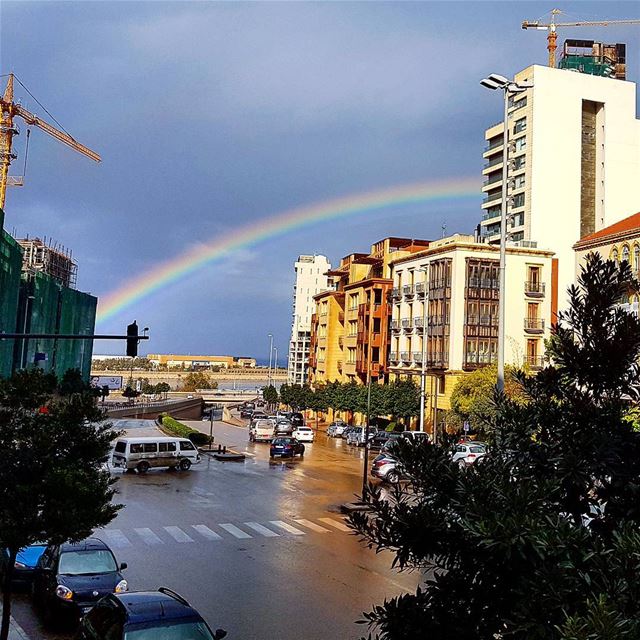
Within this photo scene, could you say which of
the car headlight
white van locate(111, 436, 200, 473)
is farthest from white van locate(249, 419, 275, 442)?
the car headlight

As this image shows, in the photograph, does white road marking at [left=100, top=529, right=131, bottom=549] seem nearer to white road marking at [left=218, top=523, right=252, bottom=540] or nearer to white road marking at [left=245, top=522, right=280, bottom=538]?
white road marking at [left=218, top=523, right=252, bottom=540]

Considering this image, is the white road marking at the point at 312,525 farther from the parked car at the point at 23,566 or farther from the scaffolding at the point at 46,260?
the scaffolding at the point at 46,260

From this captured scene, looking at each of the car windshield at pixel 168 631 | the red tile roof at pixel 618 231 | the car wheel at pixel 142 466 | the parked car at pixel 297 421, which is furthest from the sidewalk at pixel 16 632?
the parked car at pixel 297 421

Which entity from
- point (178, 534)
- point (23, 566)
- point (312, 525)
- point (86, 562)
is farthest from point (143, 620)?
point (312, 525)

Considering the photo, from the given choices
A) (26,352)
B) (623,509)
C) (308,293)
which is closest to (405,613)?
(623,509)

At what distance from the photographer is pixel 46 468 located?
513 inches

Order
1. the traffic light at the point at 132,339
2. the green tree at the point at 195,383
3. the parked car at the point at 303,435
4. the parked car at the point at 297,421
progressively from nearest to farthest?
1. the traffic light at the point at 132,339
2. the parked car at the point at 303,435
3. the parked car at the point at 297,421
4. the green tree at the point at 195,383

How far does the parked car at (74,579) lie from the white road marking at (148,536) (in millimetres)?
6148

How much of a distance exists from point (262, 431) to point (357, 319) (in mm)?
27582

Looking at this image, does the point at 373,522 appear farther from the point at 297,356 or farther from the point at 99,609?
the point at 297,356

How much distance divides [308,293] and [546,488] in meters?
170

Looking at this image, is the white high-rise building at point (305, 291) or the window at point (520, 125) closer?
the window at point (520, 125)

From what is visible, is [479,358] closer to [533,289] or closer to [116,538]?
[533,289]

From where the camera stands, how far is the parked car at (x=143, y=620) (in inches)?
381
